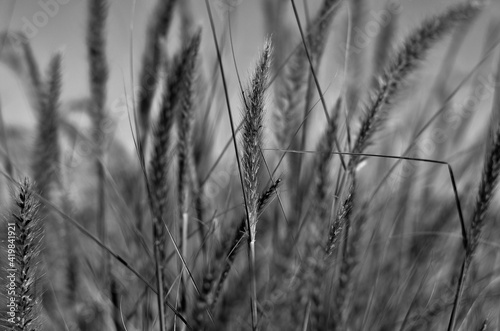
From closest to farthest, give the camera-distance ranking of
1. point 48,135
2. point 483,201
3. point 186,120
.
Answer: point 483,201
point 186,120
point 48,135

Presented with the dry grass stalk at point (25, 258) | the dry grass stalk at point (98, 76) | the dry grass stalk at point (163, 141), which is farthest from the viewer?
the dry grass stalk at point (98, 76)

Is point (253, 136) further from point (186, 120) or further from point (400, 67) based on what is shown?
point (400, 67)

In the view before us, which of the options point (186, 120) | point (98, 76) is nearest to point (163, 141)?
point (186, 120)

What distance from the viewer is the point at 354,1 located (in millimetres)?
1288

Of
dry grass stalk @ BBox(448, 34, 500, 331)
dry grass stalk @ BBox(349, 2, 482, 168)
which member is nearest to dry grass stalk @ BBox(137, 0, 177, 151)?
dry grass stalk @ BBox(349, 2, 482, 168)

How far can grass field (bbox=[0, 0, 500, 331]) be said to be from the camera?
24.3 inches

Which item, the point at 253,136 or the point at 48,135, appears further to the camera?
the point at 48,135

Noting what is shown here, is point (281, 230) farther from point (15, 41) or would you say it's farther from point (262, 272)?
point (15, 41)

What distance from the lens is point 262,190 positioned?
2.05 ft

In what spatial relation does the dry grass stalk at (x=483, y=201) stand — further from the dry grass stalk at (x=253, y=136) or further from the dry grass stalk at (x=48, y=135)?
the dry grass stalk at (x=48, y=135)

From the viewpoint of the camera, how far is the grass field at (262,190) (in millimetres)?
617

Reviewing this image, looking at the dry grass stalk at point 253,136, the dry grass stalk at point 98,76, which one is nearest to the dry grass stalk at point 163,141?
the dry grass stalk at point 253,136

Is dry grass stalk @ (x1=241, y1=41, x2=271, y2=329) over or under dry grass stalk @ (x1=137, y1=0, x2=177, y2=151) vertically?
under

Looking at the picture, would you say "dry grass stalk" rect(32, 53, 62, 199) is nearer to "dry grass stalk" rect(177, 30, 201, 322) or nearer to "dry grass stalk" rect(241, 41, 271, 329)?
"dry grass stalk" rect(177, 30, 201, 322)
